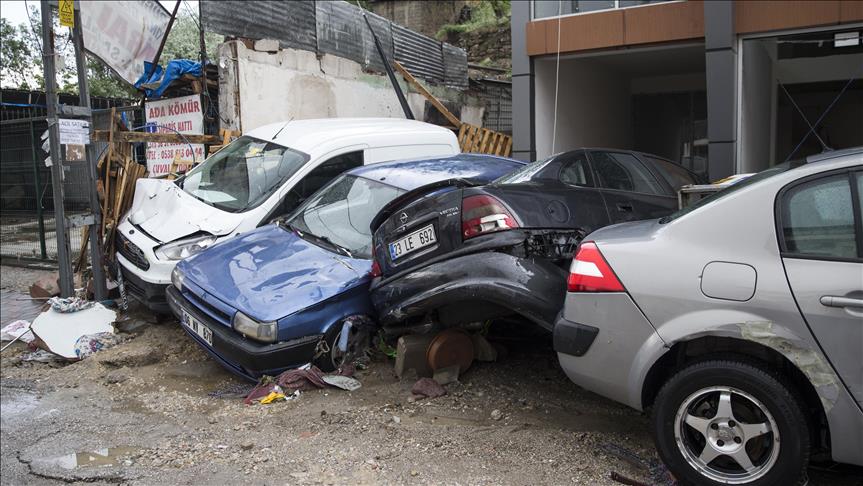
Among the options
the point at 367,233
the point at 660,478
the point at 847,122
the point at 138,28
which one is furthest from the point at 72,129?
the point at 847,122

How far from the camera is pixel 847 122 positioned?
13.2 m

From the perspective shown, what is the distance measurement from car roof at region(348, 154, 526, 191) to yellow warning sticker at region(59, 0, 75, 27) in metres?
3.43

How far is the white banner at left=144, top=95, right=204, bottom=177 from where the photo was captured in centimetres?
1005

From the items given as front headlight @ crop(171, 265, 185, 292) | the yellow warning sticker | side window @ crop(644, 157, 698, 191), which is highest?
the yellow warning sticker

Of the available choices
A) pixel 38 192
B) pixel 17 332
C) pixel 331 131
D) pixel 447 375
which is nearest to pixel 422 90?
pixel 331 131

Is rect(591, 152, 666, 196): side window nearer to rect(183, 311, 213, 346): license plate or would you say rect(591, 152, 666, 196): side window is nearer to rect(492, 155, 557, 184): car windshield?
rect(492, 155, 557, 184): car windshield

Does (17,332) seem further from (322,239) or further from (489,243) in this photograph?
(489,243)

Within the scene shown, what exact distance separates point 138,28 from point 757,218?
7850 millimetres

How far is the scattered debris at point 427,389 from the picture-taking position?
441 centimetres

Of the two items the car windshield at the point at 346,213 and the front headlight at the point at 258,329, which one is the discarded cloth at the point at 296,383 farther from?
the car windshield at the point at 346,213

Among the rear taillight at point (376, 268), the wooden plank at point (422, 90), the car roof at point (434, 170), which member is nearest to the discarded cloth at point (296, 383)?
the rear taillight at point (376, 268)

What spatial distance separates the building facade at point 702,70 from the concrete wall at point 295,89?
3.09m

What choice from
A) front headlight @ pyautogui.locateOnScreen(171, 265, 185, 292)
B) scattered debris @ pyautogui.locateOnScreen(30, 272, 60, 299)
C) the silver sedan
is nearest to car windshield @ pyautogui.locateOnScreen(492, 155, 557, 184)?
the silver sedan

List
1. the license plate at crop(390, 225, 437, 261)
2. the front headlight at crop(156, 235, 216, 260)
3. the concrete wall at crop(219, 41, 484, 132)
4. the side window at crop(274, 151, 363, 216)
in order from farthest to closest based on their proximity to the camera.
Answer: the concrete wall at crop(219, 41, 484, 132) → the side window at crop(274, 151, 363, 216) → the front headlight at crop(156, 235, 216, 260) → the license plate at crop(390, 225, 437, 261)
